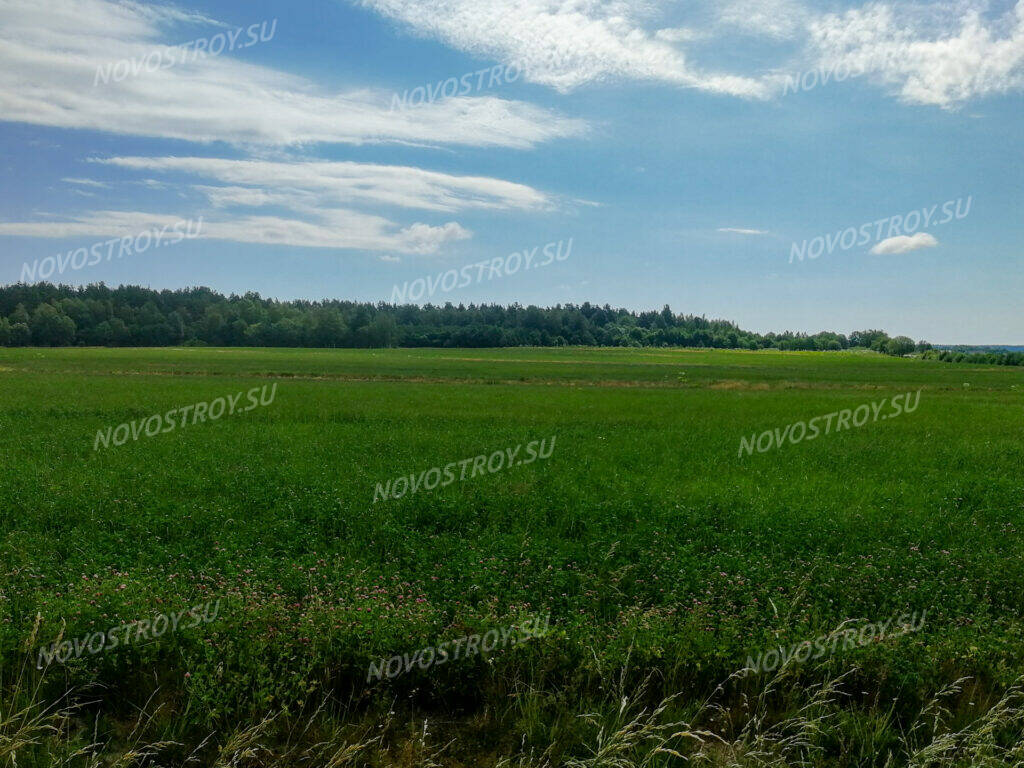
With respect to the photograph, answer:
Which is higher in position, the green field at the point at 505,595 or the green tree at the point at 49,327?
the green tree at the point at 49,327

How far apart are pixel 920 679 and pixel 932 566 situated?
4794mm

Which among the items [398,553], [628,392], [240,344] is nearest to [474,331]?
[240,344]

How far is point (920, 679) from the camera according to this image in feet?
30.2

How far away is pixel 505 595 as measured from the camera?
37.6 feet

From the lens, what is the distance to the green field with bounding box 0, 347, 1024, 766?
8.28m

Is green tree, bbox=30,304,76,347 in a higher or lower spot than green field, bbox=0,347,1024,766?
higher

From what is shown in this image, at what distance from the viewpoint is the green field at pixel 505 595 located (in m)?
8.28

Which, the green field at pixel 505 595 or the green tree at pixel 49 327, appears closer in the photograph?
the green field at pixel 505 595

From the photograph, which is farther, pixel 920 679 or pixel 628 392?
pixel 628 392

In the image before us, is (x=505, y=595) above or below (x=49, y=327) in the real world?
below

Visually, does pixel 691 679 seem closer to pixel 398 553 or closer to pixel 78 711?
pixel 398 553

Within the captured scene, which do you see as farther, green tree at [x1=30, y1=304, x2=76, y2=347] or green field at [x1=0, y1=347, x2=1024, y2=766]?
green tree at [x1=30, y1=304, x2=76, y2=347]

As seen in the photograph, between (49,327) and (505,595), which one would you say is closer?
(505,595)

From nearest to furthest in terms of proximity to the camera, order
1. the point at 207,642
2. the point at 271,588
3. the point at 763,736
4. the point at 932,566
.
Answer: the point at 763,736, the point at 207,642, the point at 271,588, the point at 932,566
